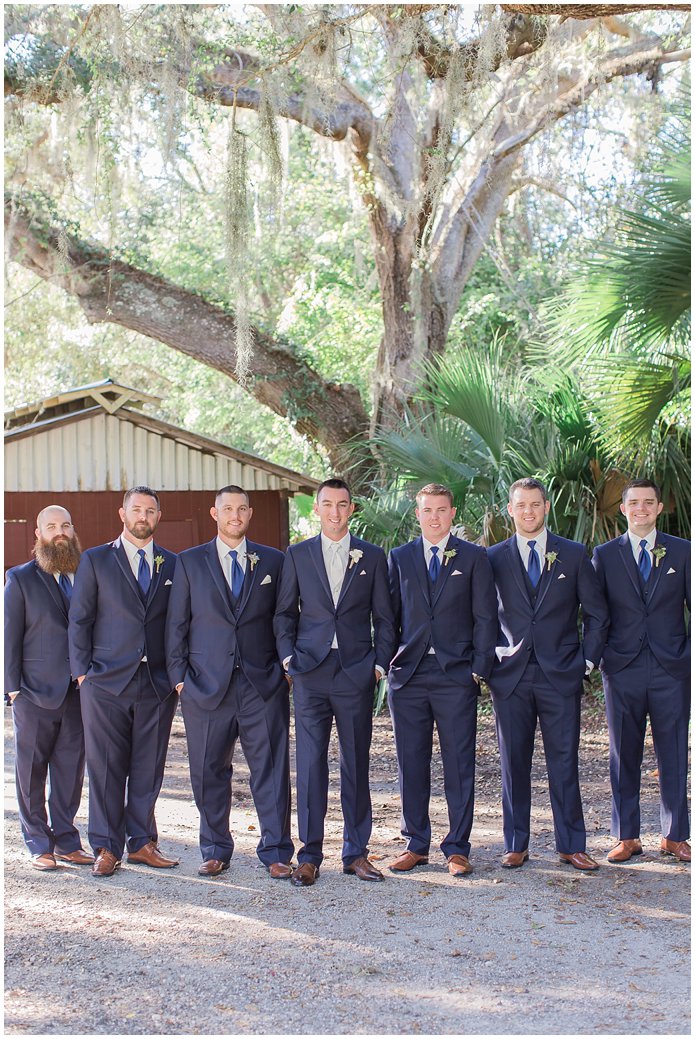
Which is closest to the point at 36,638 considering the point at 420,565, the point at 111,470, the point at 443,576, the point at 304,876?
the point at 304,876

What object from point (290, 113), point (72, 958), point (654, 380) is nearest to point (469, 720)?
point (72, 958)

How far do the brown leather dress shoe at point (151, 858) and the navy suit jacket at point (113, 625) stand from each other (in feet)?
2.80

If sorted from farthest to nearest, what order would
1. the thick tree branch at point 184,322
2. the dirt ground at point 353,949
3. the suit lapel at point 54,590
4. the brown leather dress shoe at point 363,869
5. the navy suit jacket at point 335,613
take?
the thick tree branch at point 184,322, the suit lapel at point 54,590, the navy suit jacket at point 335,613, the brown leather dress shoe at point 363,869, the dirt ground at point 353,949

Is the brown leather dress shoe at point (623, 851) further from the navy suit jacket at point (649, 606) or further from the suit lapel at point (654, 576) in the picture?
the suit lapel at point (654, 576)

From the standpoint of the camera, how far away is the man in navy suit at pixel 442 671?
6.10 metres

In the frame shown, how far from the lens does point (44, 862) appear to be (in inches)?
243

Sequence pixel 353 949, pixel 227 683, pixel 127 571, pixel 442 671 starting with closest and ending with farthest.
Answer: pixel 353 949 → pixel 227 683 → pixel 442 671 → pixel 127 571

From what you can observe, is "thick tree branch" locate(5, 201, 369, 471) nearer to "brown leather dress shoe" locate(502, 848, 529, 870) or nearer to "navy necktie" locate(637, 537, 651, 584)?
"navy necktie" locate(637, 537, 651, 584)

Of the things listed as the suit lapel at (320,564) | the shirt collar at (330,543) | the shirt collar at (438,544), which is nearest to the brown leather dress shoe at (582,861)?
the shirt collar at (438,544)

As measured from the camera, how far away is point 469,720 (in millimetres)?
6117

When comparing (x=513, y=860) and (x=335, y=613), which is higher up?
(x=335, y=613)

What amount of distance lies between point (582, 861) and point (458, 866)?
67 centimetres

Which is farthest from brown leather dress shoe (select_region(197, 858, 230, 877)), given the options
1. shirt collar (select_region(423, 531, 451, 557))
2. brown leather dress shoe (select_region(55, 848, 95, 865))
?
shirt collar (select_region(423, 531, 451, 557))

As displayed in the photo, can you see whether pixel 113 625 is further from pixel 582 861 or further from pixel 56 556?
pixel 582 861
